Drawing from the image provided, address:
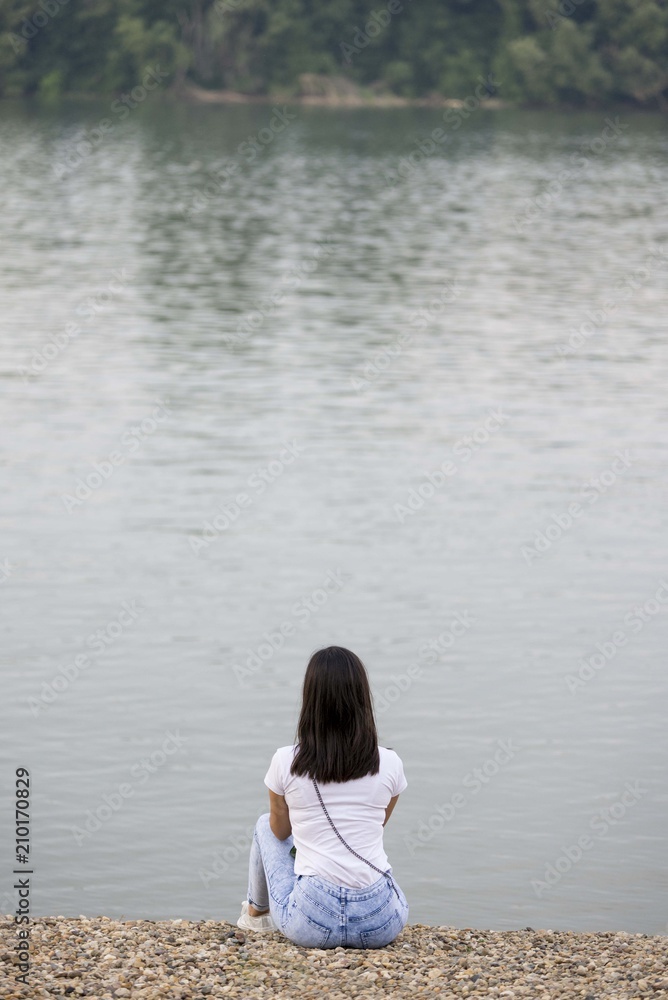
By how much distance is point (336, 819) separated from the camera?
702cm

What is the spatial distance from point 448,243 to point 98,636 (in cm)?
2360

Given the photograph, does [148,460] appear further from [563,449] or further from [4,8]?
[4,8]
